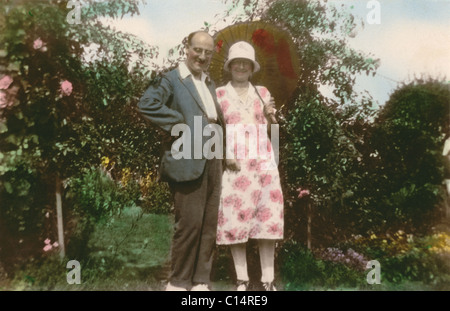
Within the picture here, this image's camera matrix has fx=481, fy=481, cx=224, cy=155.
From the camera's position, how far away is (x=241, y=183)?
4902mm

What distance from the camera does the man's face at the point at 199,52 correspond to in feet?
16.2

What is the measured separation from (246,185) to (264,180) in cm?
22

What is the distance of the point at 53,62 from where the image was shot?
16.9ft

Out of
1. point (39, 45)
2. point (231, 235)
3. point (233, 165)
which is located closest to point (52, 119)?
point (39, 45)

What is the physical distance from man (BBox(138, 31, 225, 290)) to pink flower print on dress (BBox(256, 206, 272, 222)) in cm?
45

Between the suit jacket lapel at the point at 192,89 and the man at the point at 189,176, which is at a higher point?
the suit jacket lapel at the point at 192,89

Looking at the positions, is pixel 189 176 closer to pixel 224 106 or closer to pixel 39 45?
pixel 224 106

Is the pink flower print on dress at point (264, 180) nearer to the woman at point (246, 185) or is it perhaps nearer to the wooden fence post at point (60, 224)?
the woman at point (246, 185)

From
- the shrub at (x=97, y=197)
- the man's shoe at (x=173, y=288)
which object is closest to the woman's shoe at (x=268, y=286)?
the man's shoe at (x=173, y=288)

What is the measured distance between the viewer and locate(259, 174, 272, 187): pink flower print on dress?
4984 mm

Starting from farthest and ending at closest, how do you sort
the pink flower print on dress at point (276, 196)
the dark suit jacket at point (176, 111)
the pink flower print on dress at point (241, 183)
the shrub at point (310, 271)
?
the shrub at point (310, 271), the pink flower print on dress at point (276, 196), the pink flower print on dress at point (241, 183), the dark suit jacket at point (176, 111)

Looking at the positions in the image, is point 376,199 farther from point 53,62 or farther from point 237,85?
point 53,62

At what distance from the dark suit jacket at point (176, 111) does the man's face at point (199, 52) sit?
13 centimetres

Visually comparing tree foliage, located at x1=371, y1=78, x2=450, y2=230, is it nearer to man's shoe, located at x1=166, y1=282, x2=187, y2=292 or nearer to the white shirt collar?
the white shirt collar
